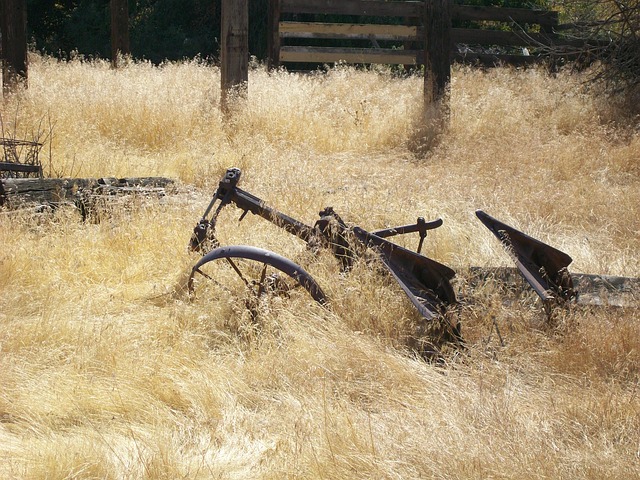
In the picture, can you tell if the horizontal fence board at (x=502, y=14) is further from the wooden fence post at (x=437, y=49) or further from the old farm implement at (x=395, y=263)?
the old farm implement at (x=395, y=263)

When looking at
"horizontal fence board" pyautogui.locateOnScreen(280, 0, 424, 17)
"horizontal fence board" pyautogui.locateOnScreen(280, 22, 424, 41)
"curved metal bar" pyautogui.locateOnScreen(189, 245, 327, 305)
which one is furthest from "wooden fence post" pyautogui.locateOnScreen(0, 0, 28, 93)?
"curved metal bar" pyautogui.locateOnScreen(189, 245, 327, 305)

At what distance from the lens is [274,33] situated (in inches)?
611

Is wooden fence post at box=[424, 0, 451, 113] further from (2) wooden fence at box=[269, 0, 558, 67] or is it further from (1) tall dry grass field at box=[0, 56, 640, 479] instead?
(2) wooden fence at box=[269, 0, 558, 67]

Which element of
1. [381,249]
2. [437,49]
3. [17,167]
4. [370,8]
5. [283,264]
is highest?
[370,8]

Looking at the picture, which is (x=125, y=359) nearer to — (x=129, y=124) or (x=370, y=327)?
(x=370, y=327)

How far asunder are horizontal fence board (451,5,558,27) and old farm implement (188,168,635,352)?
9647 millimetres

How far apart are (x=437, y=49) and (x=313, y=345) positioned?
24.3 ft

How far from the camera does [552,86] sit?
12148 millimetres

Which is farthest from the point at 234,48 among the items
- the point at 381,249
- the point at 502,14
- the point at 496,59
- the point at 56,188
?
the point at 502,14

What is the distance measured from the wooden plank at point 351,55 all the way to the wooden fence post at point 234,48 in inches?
243

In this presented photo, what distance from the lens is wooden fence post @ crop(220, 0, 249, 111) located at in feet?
34.3

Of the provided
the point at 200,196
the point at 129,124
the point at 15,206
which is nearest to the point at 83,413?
the point at 15,206

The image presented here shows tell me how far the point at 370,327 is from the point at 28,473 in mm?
2066

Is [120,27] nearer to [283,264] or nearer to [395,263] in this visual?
[283,264]
